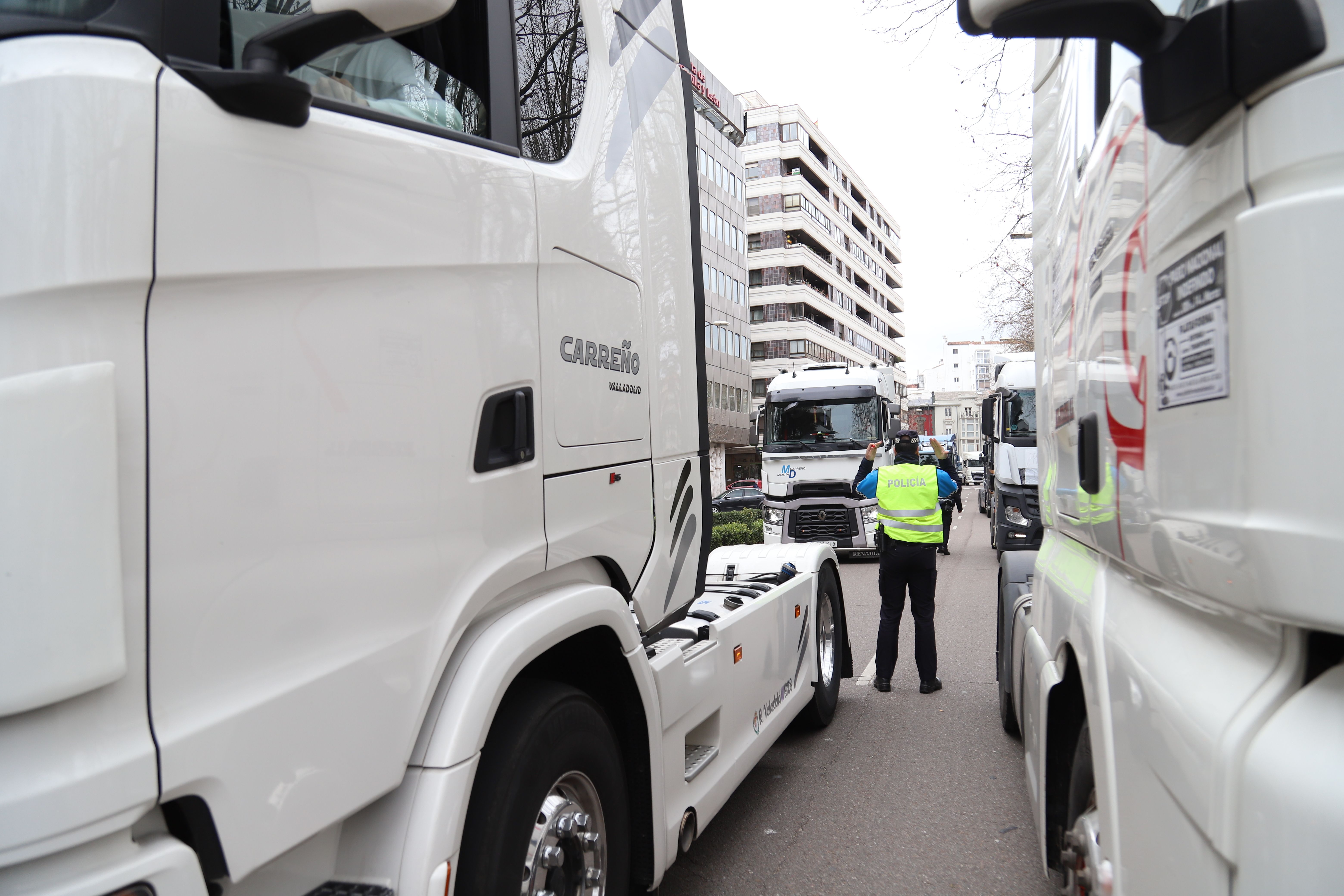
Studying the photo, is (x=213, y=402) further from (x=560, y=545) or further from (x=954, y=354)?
(x=954, y=354)

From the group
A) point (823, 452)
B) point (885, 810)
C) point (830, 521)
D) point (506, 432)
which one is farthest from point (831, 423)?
point (506, 432)

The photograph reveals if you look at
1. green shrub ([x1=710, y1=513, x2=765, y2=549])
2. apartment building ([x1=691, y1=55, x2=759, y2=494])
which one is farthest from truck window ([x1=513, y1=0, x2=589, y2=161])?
apartment building ([x1=691, y1=55, x2=759, y2=494])

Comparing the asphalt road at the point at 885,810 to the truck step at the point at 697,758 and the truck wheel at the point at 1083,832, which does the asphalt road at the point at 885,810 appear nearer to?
the truck step at the point at 697,758

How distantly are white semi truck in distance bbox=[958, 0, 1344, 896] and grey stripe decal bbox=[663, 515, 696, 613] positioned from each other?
138 centimetres

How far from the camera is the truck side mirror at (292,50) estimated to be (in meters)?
1.53

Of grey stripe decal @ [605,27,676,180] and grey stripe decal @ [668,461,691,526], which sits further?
grey stripe decal @ [668,461,691,526]

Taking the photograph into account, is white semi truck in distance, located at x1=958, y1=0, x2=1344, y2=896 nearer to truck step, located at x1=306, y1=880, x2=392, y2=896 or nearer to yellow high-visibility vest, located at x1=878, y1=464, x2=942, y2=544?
truck step, located at x1=306, y1=880, x2=392, y2=896

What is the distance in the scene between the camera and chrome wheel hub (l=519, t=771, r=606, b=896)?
2.24m

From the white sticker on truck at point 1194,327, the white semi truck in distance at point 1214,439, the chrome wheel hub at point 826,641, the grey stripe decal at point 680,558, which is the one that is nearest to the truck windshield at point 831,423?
the chrome wheel hub at point 826,641

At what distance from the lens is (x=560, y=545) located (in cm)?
245

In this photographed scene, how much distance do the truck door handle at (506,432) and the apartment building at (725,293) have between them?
47057 millimetres

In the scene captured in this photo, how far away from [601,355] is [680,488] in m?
0.78

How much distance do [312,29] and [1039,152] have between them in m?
3.21

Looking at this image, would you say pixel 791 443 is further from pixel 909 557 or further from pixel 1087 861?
pixel 1087 861
